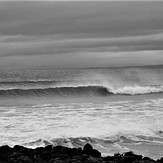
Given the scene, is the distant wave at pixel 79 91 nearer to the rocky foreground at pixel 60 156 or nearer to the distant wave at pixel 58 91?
the distant wave at pixel 58 91

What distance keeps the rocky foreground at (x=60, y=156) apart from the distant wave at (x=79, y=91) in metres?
26.3

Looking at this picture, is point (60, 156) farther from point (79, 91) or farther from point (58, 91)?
point (79, 91)

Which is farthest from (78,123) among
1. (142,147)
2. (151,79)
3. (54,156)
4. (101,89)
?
(151,79)

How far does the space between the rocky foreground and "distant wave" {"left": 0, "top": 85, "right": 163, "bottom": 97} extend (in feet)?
86.3

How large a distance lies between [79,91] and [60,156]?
1180 inches

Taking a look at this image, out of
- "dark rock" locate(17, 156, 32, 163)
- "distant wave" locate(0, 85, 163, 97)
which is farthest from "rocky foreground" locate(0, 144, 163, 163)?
"distant wave" locate(0, 85, 163, 97)

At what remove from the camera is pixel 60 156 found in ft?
35.9

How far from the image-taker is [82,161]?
410 inches

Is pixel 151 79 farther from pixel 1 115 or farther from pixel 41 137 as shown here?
pixel 41 137

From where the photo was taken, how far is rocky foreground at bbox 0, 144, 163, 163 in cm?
1046

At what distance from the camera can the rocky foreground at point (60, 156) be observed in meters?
10.5

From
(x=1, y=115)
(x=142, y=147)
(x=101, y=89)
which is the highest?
(x=101, y=89)

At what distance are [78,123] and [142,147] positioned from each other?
17.5 feet

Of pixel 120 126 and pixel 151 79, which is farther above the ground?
pixel 151 79
